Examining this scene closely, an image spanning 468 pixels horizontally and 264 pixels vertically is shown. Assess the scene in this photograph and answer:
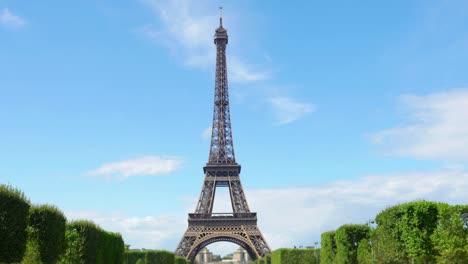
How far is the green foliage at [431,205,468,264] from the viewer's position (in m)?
35.6

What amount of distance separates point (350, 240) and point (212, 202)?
37185mm

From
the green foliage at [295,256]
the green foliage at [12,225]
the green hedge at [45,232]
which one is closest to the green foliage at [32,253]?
the green hedge at [45,232]

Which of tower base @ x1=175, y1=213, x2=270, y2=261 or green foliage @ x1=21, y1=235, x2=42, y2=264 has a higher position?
tower base @ x1=175, y1=213, x2=270, y2=261

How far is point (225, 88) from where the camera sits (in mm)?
90750

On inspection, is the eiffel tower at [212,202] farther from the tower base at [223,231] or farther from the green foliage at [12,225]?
the green foliage at [12,225]

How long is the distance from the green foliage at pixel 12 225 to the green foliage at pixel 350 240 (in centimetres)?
3144

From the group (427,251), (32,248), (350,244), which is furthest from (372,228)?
(32,248)

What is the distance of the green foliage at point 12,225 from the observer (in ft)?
95.9

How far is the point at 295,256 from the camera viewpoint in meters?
68.9

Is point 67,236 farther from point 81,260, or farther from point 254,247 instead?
point 254,247

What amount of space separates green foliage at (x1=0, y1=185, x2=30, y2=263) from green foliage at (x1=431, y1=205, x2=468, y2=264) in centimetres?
2743

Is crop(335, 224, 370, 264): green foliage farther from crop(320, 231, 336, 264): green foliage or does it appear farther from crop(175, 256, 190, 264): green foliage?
crop(175, 256, 190, 264): green foliage

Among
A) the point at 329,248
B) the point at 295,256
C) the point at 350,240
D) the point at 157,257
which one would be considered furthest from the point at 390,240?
the point at 157,257

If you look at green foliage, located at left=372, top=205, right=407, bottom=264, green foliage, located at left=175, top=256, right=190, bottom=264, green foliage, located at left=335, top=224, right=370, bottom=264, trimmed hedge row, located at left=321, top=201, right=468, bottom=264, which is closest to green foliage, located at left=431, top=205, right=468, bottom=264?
trimmed hedge row, located at left=321, top=201, right=468, bottom=264
